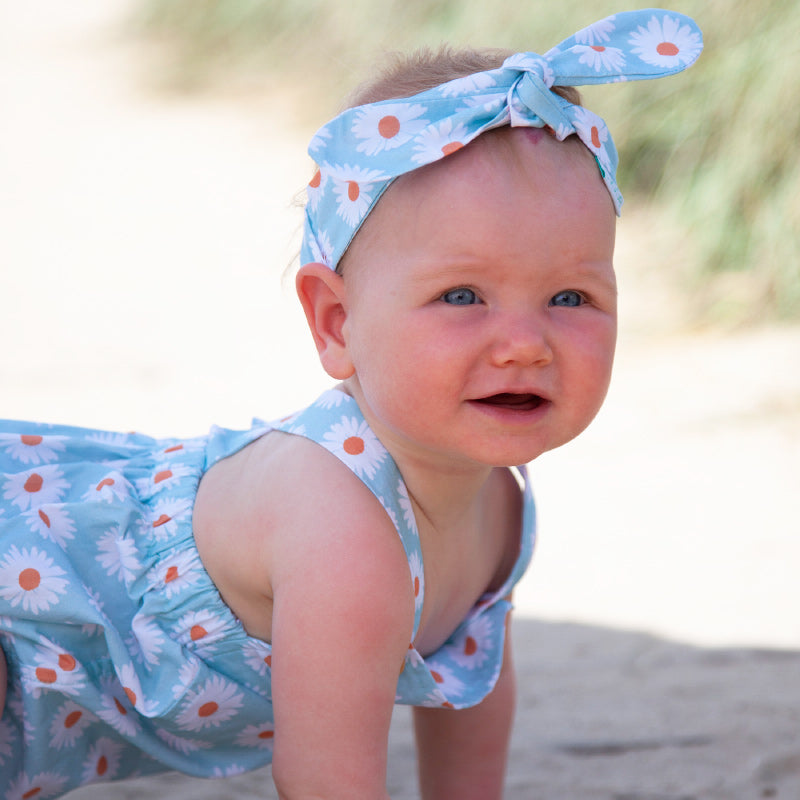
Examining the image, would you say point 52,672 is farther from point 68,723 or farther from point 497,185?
point 497,185

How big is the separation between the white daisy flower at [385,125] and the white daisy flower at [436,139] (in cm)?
4

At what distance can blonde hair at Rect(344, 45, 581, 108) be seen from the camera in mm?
1599

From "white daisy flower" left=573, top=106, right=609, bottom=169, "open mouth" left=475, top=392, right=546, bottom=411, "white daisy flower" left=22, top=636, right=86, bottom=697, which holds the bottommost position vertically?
"white daisy flower" left=22, top=636, right=86, bottom=697

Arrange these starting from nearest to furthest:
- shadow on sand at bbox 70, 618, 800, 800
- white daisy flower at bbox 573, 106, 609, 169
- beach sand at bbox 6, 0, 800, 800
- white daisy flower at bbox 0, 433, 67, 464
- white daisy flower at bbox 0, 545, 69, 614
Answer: white daisy flower at bbox 573, 106, 609, 169 → white daisy flower at bbox 0, 545, 69, 614 → white daisy flower at bbox 0, 433, 67, 464 → shadow on sand at bbox 70, 618, 800, 800 → beach sand at bbox 6, 0, 800, 800

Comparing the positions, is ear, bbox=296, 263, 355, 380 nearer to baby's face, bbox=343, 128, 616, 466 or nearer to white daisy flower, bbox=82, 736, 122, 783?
baby's face, bbox=343, 128, 616, 466

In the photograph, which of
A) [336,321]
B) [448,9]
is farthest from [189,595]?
[448,9]

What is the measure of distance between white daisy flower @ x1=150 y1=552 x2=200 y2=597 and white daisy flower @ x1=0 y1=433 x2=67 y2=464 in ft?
1.12

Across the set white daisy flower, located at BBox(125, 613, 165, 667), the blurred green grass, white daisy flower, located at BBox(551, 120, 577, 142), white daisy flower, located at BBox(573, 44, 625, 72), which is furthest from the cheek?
the blurred green grass

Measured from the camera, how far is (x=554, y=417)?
1473 millimetres

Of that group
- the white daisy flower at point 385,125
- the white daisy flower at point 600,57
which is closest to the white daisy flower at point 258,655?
the white daisy flower at point 385,125

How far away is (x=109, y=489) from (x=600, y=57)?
1.00 metres

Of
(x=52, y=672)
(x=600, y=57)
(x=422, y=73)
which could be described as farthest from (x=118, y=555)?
(x=600, y=57)

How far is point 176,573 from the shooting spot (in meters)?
1.68

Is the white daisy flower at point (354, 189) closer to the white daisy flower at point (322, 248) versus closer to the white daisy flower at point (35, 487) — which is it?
the white daisy flower at point (322, 248)
